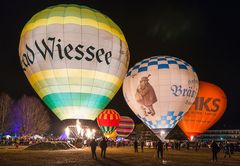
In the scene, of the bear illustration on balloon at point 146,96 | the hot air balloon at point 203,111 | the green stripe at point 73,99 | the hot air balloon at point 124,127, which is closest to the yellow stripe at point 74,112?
the green stripe at point 73,99

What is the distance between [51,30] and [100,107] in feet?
25.0

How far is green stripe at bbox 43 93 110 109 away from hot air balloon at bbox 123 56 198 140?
750 centimetres

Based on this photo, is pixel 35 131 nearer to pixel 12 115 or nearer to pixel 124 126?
pixel 12 115

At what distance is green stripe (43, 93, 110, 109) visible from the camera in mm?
26234

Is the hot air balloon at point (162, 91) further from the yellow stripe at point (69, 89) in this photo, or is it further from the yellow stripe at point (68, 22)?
the yellow stripe at point (68, 22)

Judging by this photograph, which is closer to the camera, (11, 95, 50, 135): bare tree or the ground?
the ground

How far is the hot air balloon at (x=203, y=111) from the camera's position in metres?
41.3

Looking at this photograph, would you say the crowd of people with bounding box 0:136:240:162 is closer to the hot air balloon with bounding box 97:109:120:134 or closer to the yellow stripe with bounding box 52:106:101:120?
the yellow stripe with bounding box 52:106:101:120

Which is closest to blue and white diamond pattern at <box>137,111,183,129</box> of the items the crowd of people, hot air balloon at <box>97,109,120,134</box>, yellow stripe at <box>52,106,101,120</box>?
the crowd of people

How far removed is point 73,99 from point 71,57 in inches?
133

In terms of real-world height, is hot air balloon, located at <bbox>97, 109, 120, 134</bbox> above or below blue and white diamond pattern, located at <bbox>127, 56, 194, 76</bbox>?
below

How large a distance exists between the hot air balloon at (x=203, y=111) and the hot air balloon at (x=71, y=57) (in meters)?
17.0

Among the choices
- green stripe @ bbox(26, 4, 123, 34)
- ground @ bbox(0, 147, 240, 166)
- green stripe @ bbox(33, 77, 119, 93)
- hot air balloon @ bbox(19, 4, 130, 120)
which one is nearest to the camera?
ground @ bbox(0, 147, 240, 166)

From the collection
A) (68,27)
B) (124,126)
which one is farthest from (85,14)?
(124,126)
